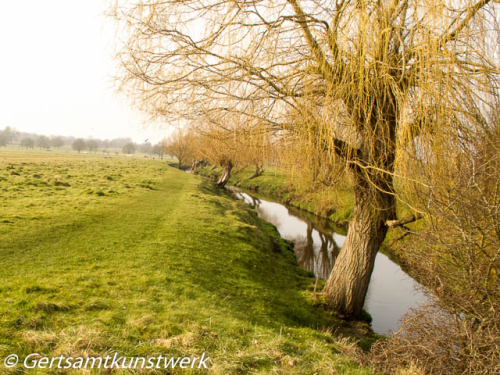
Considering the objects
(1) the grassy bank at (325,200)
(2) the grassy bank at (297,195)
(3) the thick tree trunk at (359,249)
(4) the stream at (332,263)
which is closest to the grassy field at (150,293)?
(3) the thick tree trunk at (359,249)

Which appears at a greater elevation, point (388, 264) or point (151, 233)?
point (151, 233)

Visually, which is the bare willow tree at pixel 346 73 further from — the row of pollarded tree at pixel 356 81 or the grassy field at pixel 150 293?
the grassy field at pixel 150 293

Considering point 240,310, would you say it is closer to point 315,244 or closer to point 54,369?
point 54,369

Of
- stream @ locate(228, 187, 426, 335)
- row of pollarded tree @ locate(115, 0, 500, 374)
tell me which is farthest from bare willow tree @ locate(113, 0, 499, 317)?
stream @ locate(228, 187, 426, 335)

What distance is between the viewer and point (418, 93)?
398 cm

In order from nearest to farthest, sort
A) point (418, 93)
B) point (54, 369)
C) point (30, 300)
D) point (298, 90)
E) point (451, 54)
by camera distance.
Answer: point (54, 369)
point (451, 54)
point (418, 93)
point (30, 300)
point (298, 90)

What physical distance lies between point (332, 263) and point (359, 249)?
8.65m

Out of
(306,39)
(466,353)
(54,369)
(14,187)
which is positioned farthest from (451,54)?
(14,187)

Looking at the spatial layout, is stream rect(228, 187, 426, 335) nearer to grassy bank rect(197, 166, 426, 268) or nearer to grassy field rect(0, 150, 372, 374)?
grassy bank rect(197, 166, 426, 268)

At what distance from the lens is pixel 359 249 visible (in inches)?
272

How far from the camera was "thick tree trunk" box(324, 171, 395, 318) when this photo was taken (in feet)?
20.8

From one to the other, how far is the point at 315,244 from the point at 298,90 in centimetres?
1417

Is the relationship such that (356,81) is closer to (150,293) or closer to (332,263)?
(150,293)

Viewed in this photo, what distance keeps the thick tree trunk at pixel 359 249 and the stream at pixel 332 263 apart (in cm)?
104
